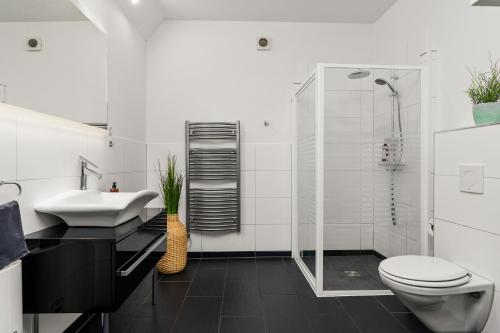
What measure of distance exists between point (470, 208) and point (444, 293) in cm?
49

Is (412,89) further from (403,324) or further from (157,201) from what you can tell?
(157,201)

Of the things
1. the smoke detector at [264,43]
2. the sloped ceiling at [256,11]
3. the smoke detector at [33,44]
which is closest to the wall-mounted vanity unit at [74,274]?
the smoke detector at [33,44]

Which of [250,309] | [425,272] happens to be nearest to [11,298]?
[250,309]

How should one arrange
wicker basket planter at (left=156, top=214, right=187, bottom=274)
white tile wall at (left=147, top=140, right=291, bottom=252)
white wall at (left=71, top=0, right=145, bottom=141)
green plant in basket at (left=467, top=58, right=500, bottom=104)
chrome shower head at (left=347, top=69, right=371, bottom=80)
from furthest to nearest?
1. white tile wall at (left=147, top=140, right=291, bottom=252)
2. wicker basket planter at (left=156, top=214, right=187, bottom=274)
3. chrome shower head at (left=347, top=69, right=371, bottom=80)
4. white wall at (left=71, top=0, right=145, bottom=141)
5. green plant in basket at (left=467, top=58, right=500, bottom=104)

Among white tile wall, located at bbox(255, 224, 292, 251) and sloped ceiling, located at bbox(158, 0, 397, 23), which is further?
white tile wall, located at bbox(255, 224, 292, 251)

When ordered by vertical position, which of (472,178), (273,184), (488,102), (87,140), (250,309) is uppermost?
(488,102)

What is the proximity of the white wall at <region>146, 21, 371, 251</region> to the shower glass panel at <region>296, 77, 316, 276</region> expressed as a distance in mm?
243

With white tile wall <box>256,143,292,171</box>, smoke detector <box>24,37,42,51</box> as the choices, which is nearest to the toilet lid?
white tile wall <box>256,143,292,171</box>

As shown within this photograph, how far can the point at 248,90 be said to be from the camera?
326 centimetres

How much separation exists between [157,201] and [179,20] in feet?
6.34

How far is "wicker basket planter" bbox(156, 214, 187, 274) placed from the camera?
2773mm

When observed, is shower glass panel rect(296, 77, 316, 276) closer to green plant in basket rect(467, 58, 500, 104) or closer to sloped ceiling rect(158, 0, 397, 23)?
sloped ceiling rect(158, 0, 397, 23)

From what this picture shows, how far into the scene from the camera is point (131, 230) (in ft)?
4.93

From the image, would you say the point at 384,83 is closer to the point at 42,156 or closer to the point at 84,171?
the point at 84,171
